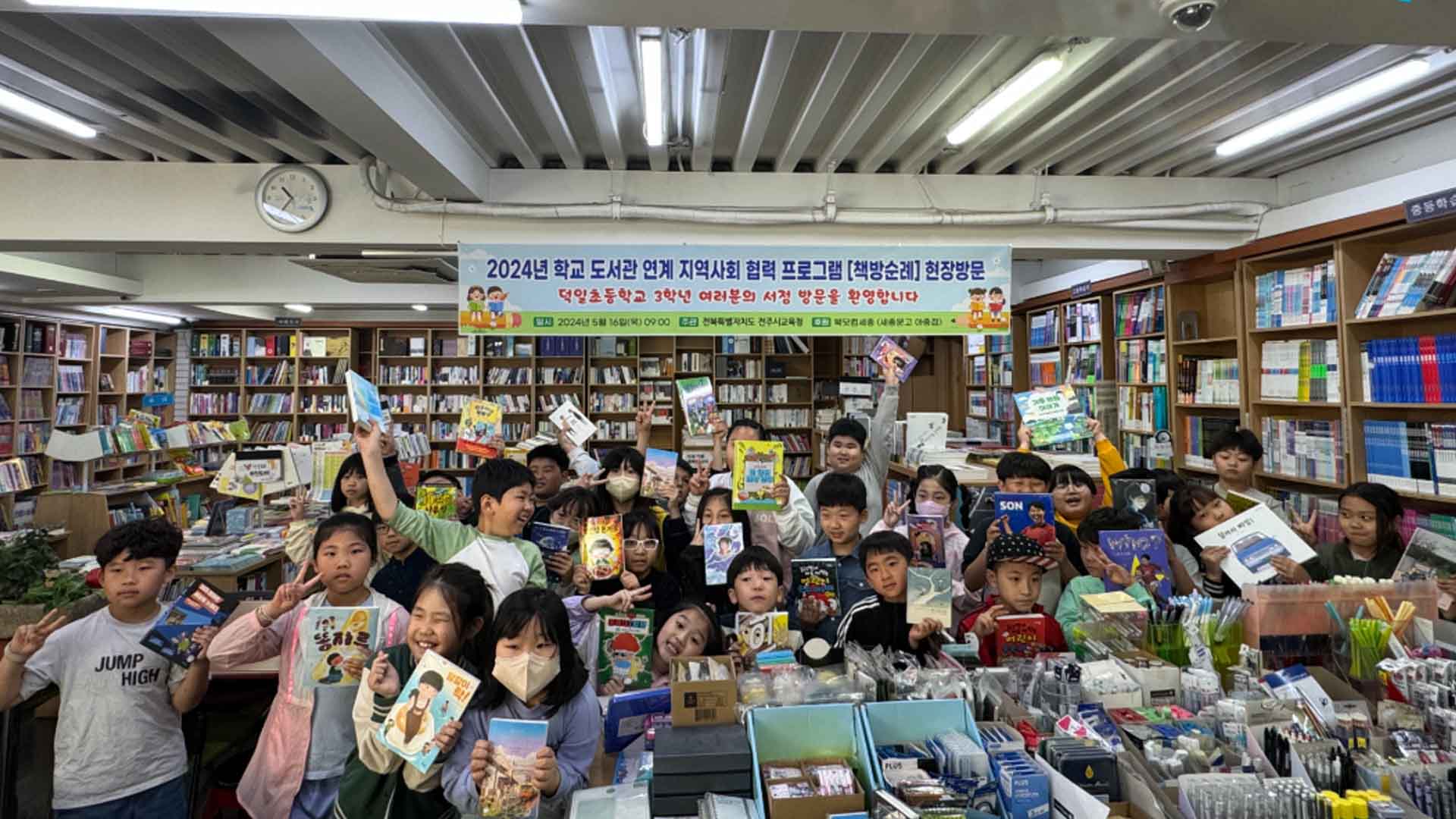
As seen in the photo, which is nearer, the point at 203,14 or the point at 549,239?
the point at 203,14

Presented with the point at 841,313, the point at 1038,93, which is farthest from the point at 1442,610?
the point at 841,313

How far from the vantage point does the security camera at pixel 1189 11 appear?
1.95 m

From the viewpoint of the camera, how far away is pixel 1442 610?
7.57ft

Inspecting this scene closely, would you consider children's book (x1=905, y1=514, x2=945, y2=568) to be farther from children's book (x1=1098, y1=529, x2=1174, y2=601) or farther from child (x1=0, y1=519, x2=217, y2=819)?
child (x1=0, y1=519, x2=217, y2=819)

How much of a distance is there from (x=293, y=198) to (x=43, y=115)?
3.50ft

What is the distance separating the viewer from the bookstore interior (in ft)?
5.52

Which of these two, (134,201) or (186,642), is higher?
(134,201)

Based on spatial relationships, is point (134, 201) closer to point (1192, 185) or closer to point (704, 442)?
point (704, 442)

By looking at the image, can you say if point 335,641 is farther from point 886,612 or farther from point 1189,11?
point 1189,11

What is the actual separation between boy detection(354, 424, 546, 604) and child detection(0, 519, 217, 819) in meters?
0.65

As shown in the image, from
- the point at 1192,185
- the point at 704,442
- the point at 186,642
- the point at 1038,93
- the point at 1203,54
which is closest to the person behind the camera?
the point at 186,642

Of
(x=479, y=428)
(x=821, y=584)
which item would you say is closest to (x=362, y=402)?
(x=479, y=428)

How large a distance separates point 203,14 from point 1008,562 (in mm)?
3005

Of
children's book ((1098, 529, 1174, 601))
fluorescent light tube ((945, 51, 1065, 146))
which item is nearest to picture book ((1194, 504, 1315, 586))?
children's book ((1098, 529, 1174, 601))
